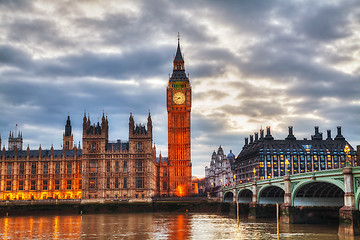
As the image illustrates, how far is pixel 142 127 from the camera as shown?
150250 millimetres

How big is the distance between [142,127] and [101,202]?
2975 centimetres

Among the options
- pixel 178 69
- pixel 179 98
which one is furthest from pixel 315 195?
pixel 178 69

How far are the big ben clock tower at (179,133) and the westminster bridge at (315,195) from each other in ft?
197

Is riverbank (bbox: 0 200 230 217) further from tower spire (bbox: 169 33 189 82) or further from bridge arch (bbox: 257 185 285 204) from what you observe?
tower spire (bbox: 169 33 189 82)

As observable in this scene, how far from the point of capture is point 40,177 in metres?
154

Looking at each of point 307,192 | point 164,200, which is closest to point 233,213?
point 164,200

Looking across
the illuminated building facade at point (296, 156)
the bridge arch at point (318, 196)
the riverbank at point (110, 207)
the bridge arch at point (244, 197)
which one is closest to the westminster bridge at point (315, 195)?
the bridge arch at point (318, 196)

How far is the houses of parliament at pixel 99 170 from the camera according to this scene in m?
144

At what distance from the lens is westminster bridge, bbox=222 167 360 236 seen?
56.3 metres

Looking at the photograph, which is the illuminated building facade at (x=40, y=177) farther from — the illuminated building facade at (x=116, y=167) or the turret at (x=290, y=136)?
the turret at (x=290, y=136)

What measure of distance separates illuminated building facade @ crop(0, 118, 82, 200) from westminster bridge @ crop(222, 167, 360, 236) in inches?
2606

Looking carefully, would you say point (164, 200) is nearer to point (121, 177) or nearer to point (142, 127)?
point (121, 177)

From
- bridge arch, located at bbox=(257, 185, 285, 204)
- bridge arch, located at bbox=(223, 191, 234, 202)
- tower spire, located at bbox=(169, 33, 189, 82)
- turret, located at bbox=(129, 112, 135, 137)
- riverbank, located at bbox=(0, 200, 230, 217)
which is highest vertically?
tower spire, located at bbox=(169, 33, 189, 82)

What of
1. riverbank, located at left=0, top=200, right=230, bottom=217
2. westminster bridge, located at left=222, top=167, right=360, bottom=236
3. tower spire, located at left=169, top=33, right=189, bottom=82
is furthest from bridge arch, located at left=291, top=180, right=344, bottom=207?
tower spire, located at left=169, top=33, right=189, bottom=82
